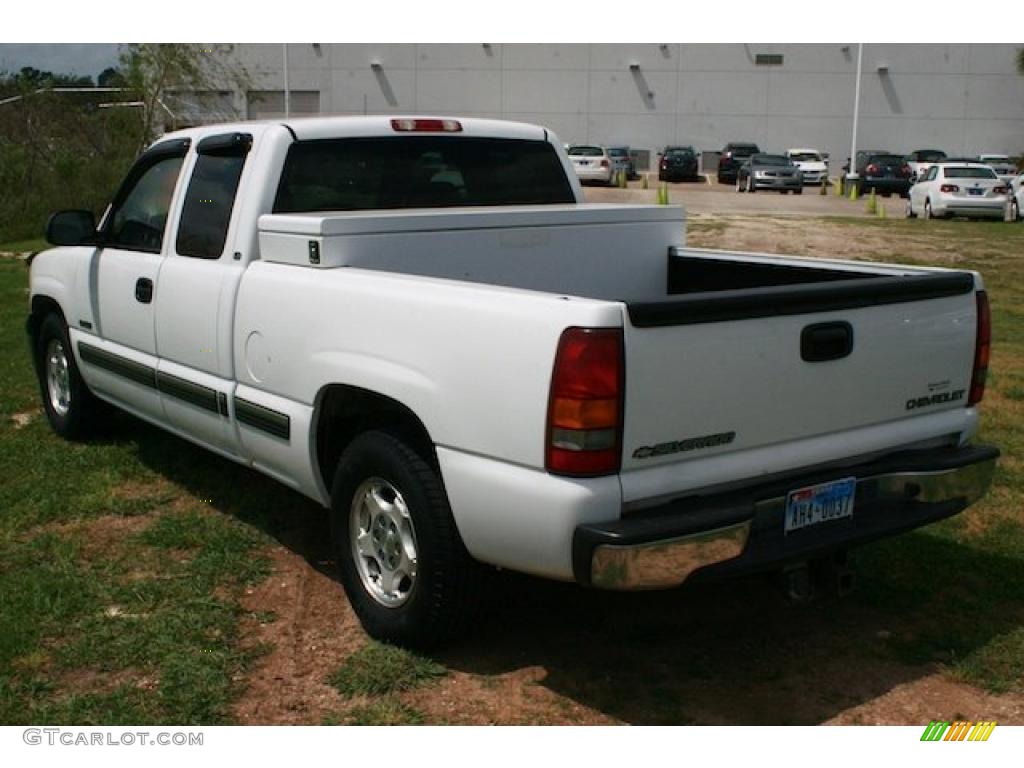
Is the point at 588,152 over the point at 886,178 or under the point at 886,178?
over

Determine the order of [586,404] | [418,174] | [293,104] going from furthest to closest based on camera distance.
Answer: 1. [293,104]
2. [418,174]
3. [586,404]

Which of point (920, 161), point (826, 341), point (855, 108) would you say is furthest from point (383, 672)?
point (855, 108)

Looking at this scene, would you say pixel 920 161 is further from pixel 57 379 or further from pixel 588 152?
pixel 57 379

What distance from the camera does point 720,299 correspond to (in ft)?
12.1

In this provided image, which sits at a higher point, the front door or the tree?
the tree

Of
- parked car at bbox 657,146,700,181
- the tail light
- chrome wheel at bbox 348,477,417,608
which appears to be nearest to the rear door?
chrome wheel at bbox 348,477,417,608

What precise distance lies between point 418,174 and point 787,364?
2503 mm

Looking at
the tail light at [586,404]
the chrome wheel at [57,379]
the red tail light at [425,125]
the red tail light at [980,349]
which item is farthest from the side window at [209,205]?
the red tail light at [980,349]

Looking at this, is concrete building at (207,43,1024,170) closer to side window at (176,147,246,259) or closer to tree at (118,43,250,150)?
tree at (118,43,250,150)

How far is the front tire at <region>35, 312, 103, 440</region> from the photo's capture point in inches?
271

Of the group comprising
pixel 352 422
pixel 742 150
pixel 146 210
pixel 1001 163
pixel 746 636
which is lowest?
pixel 746 636

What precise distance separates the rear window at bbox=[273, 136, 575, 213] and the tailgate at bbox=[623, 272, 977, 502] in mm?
2327

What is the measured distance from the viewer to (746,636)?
452 centimetres

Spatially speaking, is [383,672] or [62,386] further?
[62,386]
